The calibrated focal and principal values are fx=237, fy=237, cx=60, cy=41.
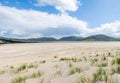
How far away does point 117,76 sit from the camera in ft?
25.1

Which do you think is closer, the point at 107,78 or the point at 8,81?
the point at 107,78

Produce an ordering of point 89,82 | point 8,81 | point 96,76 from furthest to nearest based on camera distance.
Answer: point 8,81, point 96,76, point 89,82

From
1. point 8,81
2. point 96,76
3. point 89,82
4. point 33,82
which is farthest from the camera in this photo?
point 8,81

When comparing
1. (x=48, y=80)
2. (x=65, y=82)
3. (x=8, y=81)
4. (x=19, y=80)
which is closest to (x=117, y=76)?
(x=65, y=82)

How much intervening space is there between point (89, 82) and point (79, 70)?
2584 millimetres

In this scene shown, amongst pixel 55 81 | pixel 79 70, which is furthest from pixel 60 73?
pixel 55 81

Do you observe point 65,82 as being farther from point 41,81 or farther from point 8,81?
point 8,81

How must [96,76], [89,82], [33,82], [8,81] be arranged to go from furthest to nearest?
[8,81]
[33,82]
[96,76]
[89,82]

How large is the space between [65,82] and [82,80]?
2.46 ft

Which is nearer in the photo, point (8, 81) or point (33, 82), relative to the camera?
point (33, 82)

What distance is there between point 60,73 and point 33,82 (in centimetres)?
163

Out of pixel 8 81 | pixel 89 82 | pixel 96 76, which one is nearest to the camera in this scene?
pixel 89 82

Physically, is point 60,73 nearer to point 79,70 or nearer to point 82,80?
point 79,70

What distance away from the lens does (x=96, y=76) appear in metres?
7.82
